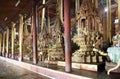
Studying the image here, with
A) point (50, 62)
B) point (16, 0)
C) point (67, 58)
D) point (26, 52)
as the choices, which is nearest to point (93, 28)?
point (67, 58)

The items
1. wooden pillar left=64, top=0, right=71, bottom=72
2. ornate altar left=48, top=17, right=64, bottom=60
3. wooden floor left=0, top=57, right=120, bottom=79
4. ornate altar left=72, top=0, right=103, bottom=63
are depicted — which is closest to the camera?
wooden floor left=0, top=57, right=120, bottom=79

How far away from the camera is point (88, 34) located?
17.6ft

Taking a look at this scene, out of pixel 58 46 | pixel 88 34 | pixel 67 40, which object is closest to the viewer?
pixel 67 40

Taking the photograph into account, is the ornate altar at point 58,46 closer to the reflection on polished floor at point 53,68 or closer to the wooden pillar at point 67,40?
the reflection on polished floor at point 53,68

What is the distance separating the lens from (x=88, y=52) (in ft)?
17.7

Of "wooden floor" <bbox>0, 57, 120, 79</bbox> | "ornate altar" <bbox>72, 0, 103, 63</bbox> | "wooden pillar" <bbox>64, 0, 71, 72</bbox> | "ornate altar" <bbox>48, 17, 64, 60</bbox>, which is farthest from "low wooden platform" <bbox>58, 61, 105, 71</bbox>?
"ornate altar" <bbox>48, 17, 64, 60</bbox>

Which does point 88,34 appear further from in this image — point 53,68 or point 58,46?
point 58,46

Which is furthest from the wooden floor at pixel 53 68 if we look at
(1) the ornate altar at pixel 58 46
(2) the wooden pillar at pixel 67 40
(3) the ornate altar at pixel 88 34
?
(3) the ornate altar at pixel 88 34

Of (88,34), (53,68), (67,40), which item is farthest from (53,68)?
(88,34)

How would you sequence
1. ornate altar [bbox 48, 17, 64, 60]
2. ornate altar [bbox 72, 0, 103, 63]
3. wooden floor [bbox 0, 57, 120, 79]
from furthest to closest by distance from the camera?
ornate altar [bbox 48, 17, 64, 60] → ornate altar [bbox 72, 0, 103, 63] → wooden floor [bbox 0, 57, 120, 79]

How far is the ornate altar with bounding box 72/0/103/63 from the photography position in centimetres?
533

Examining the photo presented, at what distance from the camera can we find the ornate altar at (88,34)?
17.5ft

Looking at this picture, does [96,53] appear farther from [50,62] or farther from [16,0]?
[16,0]

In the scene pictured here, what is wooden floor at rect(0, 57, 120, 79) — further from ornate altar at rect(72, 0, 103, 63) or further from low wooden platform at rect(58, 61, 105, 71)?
ornate altar at rect(72, 0, 103, 63)
